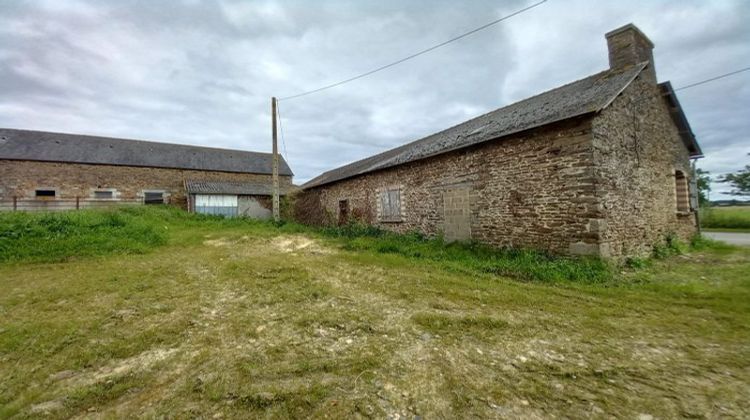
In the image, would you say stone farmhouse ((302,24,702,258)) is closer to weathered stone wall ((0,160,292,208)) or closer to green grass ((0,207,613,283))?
green grass ((0,207,613,283))

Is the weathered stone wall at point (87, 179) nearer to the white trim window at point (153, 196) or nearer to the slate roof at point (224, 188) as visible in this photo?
the white trim window at point (153, 196)

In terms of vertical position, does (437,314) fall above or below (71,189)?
below

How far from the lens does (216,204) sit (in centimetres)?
2038

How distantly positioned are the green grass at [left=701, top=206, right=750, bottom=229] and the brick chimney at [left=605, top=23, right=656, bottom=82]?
16.8 m

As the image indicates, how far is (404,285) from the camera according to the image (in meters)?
5.51

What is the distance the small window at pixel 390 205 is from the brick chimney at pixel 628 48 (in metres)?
7.71

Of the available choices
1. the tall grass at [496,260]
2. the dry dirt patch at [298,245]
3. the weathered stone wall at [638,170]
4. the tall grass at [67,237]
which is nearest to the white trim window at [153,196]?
the tall grass at [67,237]

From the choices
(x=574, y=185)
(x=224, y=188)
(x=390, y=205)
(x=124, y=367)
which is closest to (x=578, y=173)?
(x=574, y=185)

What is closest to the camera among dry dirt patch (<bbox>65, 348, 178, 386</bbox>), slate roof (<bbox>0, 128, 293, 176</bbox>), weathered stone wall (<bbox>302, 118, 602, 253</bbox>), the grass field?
the grass field

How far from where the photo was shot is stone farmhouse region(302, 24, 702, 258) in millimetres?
6594

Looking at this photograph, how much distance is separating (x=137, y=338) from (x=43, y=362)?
71cm

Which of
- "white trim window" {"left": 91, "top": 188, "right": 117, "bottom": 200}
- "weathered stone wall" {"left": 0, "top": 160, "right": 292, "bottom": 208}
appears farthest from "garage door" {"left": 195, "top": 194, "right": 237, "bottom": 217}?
"white trim window" {"left": 91, "top": 188, "right": 117, "bottom": 200}

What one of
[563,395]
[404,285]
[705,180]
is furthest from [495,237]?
[705,180]

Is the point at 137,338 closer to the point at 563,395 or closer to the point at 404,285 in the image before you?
the point at 404,285
